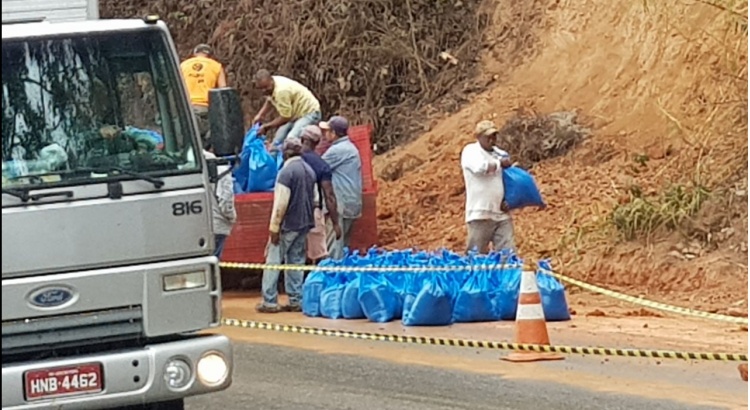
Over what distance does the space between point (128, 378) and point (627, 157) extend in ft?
40.7

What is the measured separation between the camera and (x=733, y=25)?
19047 mm

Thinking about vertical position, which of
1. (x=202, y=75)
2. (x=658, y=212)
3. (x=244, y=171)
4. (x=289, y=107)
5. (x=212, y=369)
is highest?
(x=202, y=75)

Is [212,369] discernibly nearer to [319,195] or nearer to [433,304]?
[433,304]

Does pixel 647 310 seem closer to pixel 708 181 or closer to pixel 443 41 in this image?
pixel 708 181

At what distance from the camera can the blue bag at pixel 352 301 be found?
50.5ft

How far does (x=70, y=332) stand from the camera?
8.23 meters

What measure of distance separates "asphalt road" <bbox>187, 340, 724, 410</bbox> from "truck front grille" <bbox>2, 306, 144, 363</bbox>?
274 centimetres

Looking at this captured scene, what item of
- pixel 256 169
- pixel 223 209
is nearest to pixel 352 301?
pixel 223 209

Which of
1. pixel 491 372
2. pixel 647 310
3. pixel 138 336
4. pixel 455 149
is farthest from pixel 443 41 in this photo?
pixel 138 336

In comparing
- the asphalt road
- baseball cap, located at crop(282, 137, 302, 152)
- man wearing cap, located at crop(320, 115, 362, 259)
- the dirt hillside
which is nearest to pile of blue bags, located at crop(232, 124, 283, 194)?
man wearing cap, located at crop(320, 115, 362, 259)

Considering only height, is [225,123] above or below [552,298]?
above

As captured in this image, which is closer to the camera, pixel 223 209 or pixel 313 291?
pixel 223 209

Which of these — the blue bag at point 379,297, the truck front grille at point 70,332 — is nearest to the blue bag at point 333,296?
the blue bag at point 379,297

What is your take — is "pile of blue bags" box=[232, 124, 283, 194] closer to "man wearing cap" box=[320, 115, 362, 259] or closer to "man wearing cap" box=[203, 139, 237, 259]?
"man wearing cap" box=[320, 115, 362, 259]
